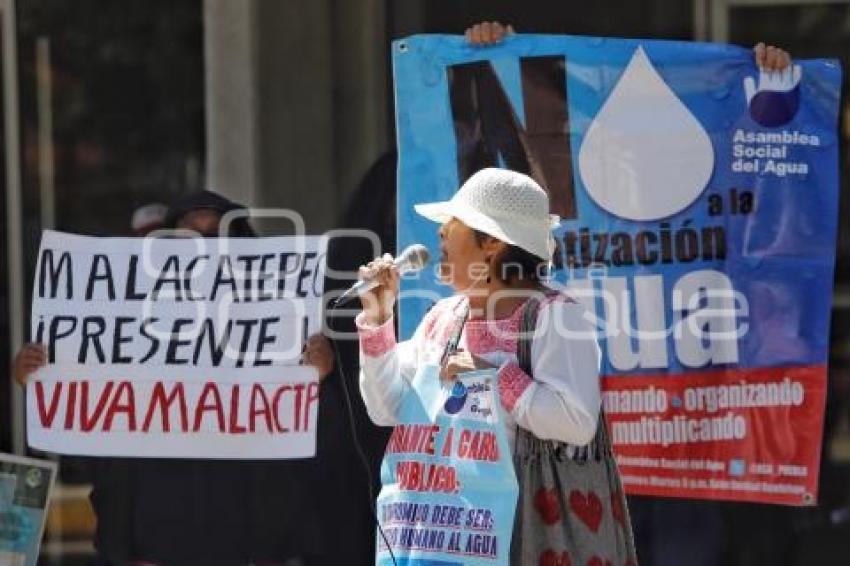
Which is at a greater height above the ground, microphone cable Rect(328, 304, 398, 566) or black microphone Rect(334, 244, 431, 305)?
black microphone Rect(334, 244, 431, 305)

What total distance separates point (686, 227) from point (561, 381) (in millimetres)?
1487

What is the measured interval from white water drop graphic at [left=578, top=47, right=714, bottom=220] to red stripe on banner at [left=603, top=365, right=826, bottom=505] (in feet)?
1.83

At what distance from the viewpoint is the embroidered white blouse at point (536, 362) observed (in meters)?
4.09

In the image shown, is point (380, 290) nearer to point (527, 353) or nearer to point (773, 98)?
point (527, 353)

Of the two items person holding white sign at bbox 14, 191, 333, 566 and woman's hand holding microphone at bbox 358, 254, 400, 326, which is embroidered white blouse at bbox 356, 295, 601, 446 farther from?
person holding white sign at bbox 14, 191, 333, 566

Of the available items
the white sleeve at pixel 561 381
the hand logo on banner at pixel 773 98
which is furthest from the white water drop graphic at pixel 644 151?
the white sleeve at pixel 561 381

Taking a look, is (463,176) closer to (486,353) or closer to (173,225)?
(173,225)

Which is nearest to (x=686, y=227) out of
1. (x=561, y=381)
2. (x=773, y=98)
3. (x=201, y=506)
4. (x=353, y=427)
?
(x=773, y=98)

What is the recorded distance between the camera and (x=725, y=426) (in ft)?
18.0

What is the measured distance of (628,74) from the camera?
215 inches

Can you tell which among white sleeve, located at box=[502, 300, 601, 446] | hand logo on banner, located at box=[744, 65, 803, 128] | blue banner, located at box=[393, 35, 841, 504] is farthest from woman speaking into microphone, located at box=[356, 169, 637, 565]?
hand logo on banner, located at box=[744, 65, 803, 128]

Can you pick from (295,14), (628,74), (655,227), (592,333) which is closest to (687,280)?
(655,227)

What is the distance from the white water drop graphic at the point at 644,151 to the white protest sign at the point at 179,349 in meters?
0.93

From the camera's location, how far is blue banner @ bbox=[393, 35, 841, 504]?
17.9ft
